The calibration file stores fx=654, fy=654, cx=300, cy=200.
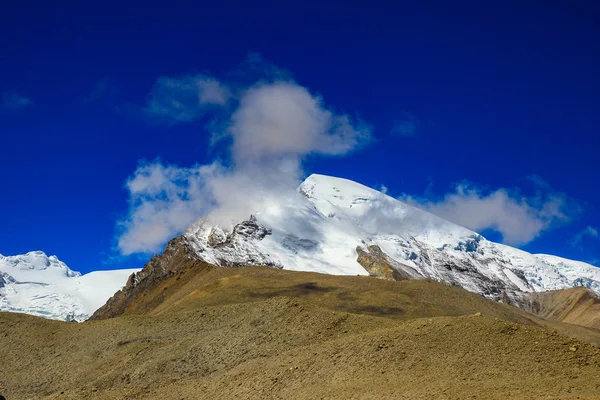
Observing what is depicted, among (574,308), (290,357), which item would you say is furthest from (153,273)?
(290,357)

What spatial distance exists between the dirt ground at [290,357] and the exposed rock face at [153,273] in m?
94.0

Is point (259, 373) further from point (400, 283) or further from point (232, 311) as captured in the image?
point (400, 283)

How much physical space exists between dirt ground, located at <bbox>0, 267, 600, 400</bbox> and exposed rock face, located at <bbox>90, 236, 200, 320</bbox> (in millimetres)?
94009

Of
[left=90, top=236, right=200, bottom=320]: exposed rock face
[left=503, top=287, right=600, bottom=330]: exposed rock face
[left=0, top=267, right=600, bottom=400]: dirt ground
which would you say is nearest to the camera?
[left=0, top=267, right=600, bottom=400]: dirt ground

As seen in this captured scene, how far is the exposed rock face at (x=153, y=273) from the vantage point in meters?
149

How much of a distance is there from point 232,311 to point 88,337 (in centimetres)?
1170

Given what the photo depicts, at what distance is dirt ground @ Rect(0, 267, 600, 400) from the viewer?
25.8 meters

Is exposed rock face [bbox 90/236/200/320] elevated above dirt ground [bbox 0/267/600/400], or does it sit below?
above

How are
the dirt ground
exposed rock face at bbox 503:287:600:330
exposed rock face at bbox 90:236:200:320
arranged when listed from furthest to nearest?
exposed rock face at bbox 503:287:600:330
exposed rock face at bbox 90:236:200:320
the dirt ground

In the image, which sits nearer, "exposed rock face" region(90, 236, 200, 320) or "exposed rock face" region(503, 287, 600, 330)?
"exposed rock face" region(90, 236, 200, 320)

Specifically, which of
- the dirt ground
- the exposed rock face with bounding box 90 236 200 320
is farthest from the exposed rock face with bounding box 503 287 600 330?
the dirt ground

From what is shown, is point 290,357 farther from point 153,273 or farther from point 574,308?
point 574,308

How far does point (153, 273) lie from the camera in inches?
6068

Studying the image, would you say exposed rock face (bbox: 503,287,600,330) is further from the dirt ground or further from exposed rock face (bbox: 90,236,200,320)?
the dirt ground
